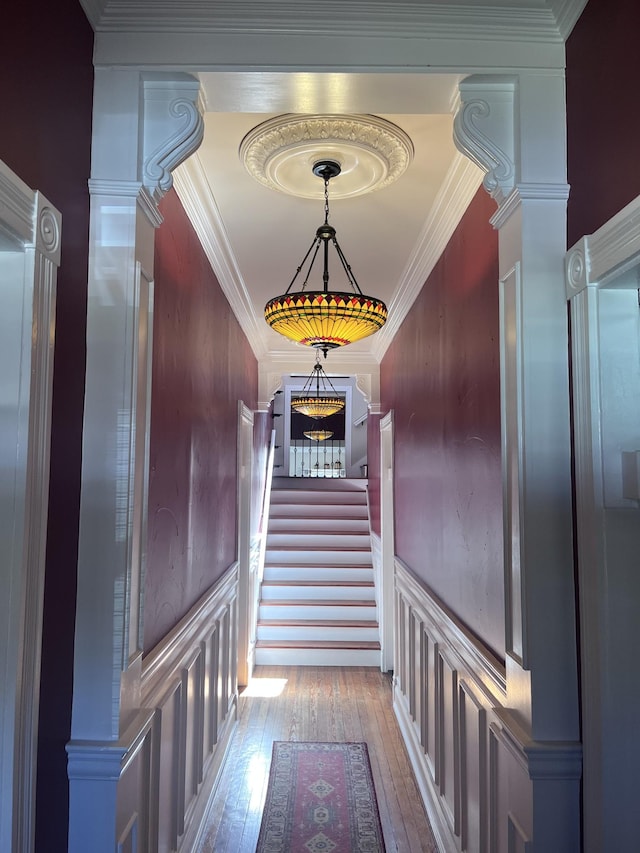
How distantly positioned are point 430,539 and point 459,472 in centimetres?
81

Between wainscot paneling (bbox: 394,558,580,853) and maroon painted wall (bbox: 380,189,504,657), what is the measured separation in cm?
14

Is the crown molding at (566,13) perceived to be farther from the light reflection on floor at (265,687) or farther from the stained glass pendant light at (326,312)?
the light reflection on floor at (265,687)

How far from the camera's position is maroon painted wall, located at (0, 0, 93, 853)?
45.0 inches

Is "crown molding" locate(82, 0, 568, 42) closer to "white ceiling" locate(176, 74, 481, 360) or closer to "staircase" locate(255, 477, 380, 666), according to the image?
"white ceiling" locate(176, 74, 481, 360)

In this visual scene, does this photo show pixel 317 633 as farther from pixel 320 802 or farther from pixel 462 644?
pixel 462 644

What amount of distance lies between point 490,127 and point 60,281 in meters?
1.17

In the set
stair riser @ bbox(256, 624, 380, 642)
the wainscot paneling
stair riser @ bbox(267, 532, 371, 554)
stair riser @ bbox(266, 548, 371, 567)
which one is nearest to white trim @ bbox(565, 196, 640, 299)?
the wainscot paneling

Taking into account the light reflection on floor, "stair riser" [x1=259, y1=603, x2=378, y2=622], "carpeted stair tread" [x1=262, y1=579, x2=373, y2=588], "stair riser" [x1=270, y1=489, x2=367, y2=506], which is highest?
"stair riser" [x1=270, y1=489, x2=367, y2=506]

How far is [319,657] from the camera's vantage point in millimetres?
5316

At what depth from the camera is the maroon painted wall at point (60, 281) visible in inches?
45.0

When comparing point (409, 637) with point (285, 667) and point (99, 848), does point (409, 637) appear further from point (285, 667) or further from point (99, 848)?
point (99, 848)

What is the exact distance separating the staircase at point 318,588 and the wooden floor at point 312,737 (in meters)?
0.17

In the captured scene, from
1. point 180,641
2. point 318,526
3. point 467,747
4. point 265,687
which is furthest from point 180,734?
point 318,526

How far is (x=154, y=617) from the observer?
1946mm
